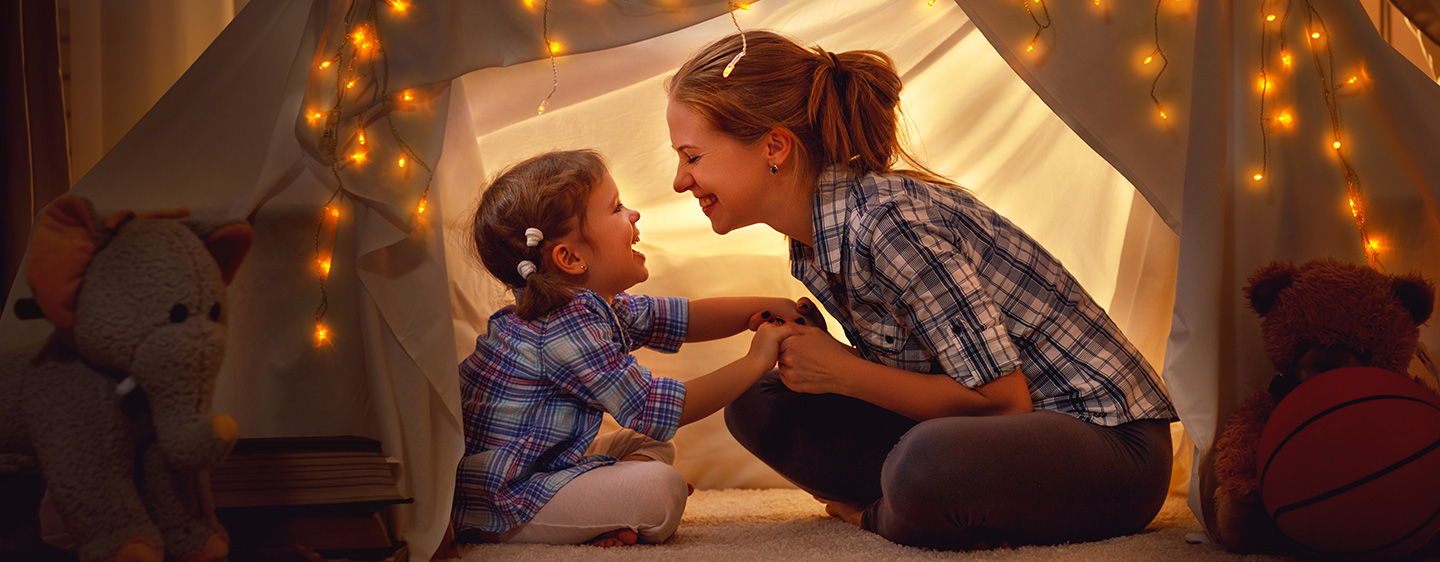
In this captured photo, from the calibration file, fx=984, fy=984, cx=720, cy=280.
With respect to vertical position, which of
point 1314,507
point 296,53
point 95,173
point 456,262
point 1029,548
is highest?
point 296,53

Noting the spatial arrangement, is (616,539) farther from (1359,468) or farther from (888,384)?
(1359,468)

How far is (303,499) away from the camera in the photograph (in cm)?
104

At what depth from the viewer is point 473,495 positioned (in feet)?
4.14

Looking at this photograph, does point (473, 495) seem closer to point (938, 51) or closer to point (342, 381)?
point (342, 381)

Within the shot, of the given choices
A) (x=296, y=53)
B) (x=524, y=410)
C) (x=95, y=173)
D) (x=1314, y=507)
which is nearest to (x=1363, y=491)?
(x=1314, y=507)

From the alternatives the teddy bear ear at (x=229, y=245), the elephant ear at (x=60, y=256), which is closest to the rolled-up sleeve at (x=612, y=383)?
the teddy bear ear at (x=229, y=245)

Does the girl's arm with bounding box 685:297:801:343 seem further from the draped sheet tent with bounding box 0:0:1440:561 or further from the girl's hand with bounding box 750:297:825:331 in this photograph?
the draped sheet tent with bounding box 0:0:1440:561

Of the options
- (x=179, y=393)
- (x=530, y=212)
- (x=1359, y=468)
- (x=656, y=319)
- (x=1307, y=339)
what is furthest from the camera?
(x=656, y=319)

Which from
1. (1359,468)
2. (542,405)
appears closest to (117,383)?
(542,405)

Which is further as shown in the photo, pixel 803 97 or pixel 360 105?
pixel 803 97

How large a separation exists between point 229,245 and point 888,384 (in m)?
0.79

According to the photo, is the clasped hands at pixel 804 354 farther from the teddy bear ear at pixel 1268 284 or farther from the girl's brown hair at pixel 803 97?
the teddy bear ear at pixel 1268 284

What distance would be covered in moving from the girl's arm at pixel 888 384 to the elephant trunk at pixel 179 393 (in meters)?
0.73

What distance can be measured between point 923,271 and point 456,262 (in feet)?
2.64
